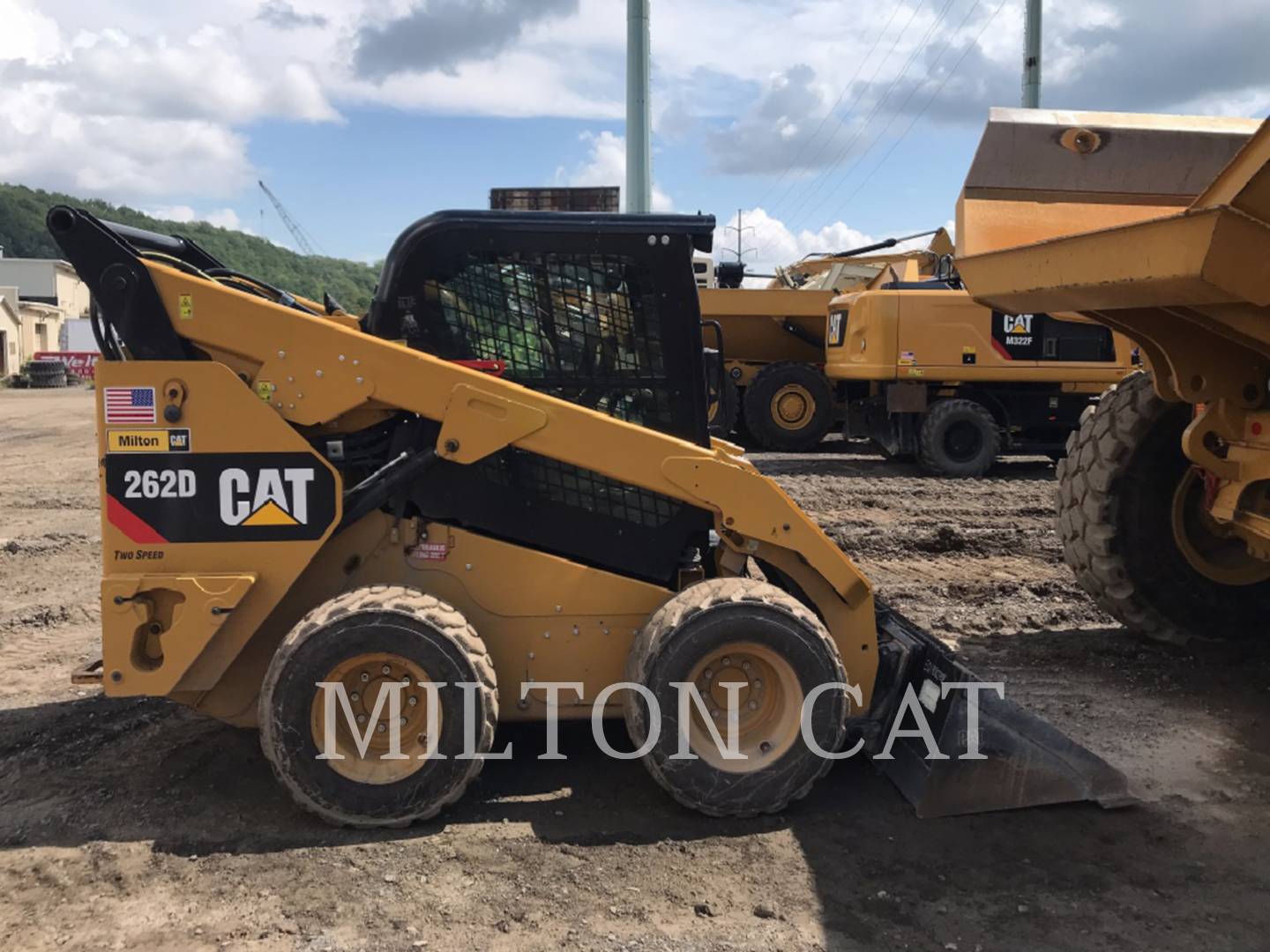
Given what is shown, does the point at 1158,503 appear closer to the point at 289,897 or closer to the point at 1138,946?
the point at 1138,946

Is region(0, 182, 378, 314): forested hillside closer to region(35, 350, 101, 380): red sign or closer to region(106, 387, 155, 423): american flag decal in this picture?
region(35, 350, 101, 380): red sign

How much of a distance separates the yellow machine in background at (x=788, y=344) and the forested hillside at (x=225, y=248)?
70.4 metres

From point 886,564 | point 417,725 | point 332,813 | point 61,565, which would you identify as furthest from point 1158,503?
point 61,565

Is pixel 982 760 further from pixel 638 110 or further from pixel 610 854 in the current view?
pixel 638 110

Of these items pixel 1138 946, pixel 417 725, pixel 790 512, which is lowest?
pixel 1138 946

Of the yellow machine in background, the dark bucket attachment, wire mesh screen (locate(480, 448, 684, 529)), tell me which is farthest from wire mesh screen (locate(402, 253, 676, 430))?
the yellow machine in background

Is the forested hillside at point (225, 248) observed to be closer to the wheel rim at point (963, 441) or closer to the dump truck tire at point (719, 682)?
the wheel rim at point (963, 441)

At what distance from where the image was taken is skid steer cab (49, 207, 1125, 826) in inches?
129

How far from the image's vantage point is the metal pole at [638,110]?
56.7 feet

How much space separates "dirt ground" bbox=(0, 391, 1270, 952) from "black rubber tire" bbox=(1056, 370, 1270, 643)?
0.37m

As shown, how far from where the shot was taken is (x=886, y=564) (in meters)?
7.13

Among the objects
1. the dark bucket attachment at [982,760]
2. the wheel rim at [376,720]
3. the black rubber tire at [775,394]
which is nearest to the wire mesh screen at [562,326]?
the wheel rim at [376,720]

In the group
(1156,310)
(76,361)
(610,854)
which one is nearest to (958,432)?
(1156,310)

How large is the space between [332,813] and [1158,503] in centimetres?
397
